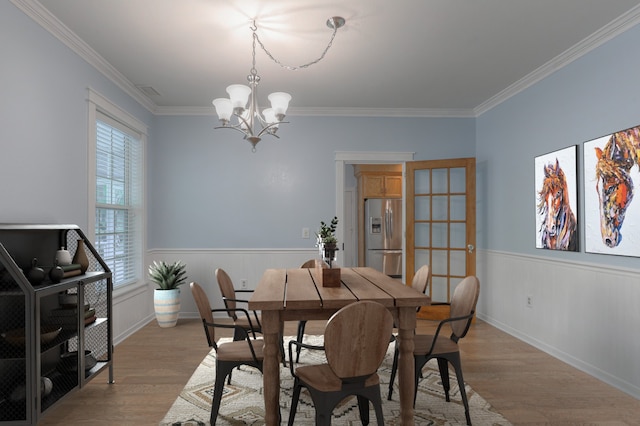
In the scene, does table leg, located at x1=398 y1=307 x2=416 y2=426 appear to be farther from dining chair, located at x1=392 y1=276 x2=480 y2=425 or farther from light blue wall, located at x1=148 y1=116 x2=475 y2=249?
light blue wall, located at x1=148 y1=116 x2=475 y2=249

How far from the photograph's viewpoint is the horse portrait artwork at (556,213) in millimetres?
3643

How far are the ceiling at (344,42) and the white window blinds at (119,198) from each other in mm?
547

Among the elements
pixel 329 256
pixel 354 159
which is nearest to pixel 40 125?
pixel 329 256

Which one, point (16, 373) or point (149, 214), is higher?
point (149, 214)

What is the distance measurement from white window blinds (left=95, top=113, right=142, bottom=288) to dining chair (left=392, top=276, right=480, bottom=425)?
10.1 ft

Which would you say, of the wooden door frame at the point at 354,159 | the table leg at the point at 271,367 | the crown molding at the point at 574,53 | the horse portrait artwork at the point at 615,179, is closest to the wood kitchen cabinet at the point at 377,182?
the wooden door frame at the point at 354,159

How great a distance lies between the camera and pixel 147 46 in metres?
3.48

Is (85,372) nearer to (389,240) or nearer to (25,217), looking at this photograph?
(25,217)

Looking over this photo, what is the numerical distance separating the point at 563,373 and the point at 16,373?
385 cm

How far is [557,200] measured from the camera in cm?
381

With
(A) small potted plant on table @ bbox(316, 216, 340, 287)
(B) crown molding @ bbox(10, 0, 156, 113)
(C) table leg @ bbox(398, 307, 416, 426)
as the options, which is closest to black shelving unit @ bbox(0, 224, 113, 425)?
(B) crown molding @ bbox(10, 0, 156, 113)

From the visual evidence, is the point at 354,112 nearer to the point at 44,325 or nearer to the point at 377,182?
the point at 377,182

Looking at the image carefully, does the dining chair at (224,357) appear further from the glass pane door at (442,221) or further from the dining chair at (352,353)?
the glass pane door at (442,221)

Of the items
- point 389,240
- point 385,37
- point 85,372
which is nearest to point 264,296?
point 85,372
